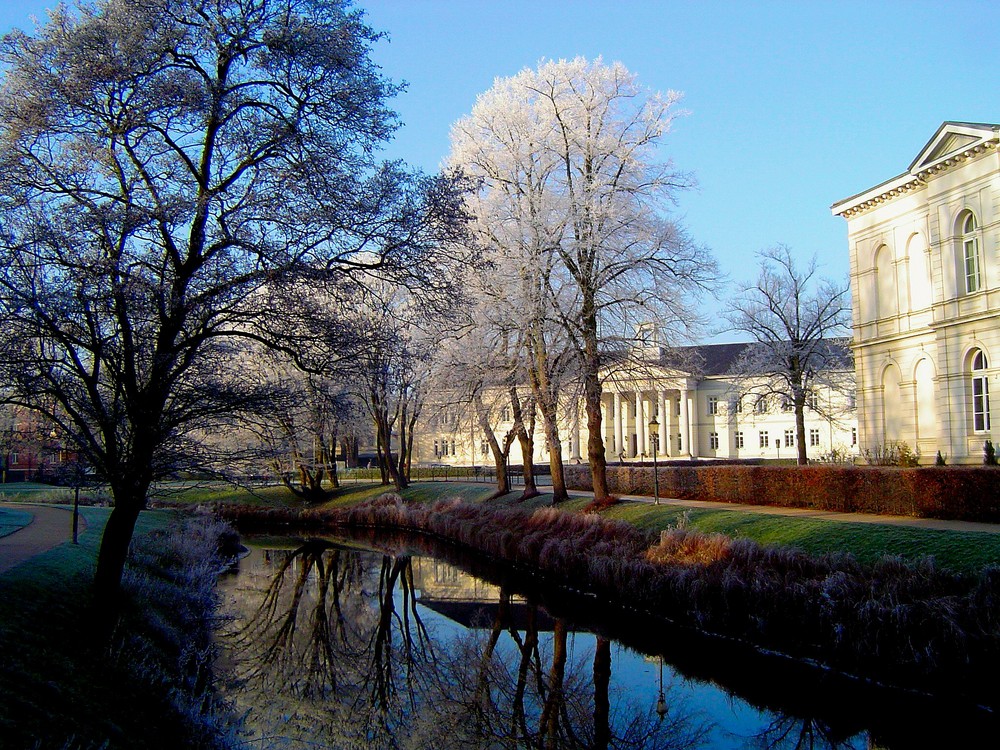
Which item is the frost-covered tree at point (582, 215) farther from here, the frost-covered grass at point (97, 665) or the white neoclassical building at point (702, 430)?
the white neoclassical building at point (702, 430)

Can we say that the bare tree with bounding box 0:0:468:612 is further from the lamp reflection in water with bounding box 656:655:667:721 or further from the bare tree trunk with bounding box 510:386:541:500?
the bare tree trunk with bounding box 510:386:541:500

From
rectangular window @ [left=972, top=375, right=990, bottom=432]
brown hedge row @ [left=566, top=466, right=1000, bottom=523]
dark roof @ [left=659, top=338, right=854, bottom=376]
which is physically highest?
Answer: dark roof @ [left=659, top=338, right=854, bottom=376]

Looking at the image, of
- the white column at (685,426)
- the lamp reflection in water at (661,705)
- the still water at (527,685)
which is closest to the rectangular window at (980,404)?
→ the still water at (527,685)

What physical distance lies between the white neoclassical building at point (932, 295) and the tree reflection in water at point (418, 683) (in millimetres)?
16627

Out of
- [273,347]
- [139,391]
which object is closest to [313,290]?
[273,347]

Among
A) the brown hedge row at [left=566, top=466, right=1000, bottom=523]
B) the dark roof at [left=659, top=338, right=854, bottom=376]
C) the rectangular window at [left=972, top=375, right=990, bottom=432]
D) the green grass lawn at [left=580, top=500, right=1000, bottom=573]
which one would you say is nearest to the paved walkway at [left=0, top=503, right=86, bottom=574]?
the green grass lawn at [left=580, top=500, right=1000, bottom=573]

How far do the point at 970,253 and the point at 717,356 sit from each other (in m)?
50.5

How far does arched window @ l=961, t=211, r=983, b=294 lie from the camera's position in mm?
24672

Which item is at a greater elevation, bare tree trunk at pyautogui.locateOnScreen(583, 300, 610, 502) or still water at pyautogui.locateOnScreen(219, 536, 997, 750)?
bare tree trunk at pyautogui.locateOnScreen(583, 300, 610, 502)

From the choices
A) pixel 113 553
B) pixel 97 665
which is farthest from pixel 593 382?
pixel 97 665

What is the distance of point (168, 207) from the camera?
8469 millimetres

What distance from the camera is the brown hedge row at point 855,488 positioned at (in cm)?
1526

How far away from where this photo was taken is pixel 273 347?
32.0ft

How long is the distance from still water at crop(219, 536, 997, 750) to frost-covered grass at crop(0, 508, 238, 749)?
795mm
